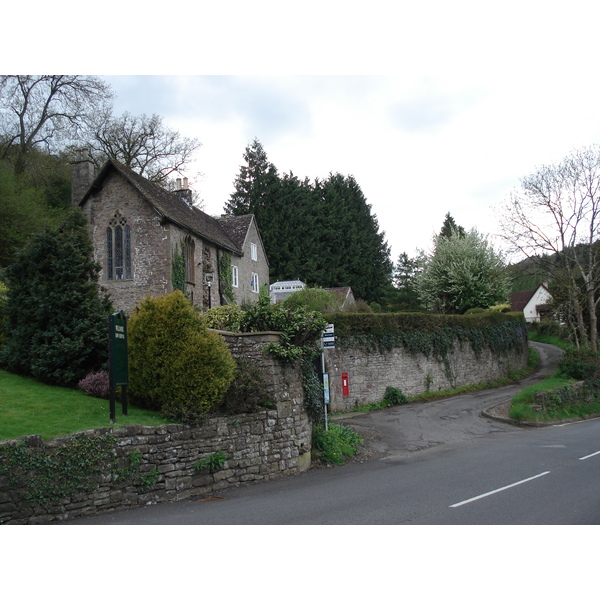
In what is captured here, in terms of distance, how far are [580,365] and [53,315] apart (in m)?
23.4

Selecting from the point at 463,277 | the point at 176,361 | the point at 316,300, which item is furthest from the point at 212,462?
the point at 463,277

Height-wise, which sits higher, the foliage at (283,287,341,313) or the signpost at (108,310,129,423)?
the foliage at (283,287,341,313)

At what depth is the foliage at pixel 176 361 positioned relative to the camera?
10.5 meters

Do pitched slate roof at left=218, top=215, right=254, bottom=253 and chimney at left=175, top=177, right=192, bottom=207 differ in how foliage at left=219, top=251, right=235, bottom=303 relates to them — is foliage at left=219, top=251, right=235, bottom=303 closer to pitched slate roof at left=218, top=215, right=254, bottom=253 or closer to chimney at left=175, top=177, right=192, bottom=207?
pitched slate roof at left=218, top=215, right=254, bottom=253

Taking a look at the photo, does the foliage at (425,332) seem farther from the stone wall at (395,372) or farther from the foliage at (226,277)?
the foliage at (226,277)

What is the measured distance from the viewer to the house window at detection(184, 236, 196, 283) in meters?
28.4

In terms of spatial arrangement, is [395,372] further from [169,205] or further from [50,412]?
[50,412]

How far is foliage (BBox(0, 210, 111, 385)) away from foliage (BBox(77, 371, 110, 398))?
18.0 inches

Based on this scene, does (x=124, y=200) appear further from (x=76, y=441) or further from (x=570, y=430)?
(x=570, y=430)

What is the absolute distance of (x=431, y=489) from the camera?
9539 millimetres

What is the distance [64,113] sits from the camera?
115ft

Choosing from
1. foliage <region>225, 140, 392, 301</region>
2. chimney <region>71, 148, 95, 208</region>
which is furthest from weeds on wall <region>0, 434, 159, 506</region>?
foliage <region>225, 140, 392, 301</region>

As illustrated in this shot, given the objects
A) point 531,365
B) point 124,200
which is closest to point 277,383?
point 124,200

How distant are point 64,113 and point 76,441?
108ft
